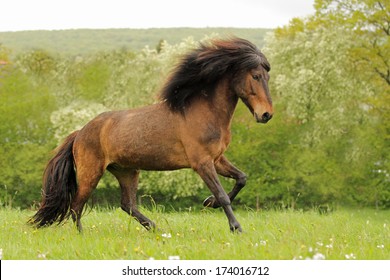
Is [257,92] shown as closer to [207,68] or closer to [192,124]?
[207,68]

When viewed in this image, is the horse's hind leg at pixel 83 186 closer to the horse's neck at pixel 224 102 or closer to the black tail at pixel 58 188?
the black tail at pixel 58 188

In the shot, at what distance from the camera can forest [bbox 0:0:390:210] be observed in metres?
37.4

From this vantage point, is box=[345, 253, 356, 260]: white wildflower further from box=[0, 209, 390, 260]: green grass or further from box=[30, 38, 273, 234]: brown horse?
box=[30, 38, 273, 234]: brown horse

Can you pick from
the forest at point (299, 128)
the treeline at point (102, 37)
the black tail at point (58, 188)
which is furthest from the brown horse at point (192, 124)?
the treeline at point (102, 37)

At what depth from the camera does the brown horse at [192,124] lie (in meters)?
7.63

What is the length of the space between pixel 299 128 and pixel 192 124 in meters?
33.0

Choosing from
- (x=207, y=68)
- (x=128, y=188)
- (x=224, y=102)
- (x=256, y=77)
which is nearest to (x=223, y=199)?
(x=224, y=102)

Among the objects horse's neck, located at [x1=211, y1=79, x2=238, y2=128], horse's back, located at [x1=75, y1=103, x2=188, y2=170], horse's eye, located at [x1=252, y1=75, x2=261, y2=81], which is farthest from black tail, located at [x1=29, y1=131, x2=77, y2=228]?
horse's eye, located at [x1=252, y1=75, x2=261, y2=81]

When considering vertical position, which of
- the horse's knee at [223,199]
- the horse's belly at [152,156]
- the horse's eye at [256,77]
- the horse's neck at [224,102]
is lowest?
the horse's knee at [223,199]

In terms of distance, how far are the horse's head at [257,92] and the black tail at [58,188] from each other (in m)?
2.77

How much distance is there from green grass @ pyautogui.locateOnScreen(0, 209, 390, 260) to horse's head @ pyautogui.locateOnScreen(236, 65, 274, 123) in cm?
138

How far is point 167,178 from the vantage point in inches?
1452

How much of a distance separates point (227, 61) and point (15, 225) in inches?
154
